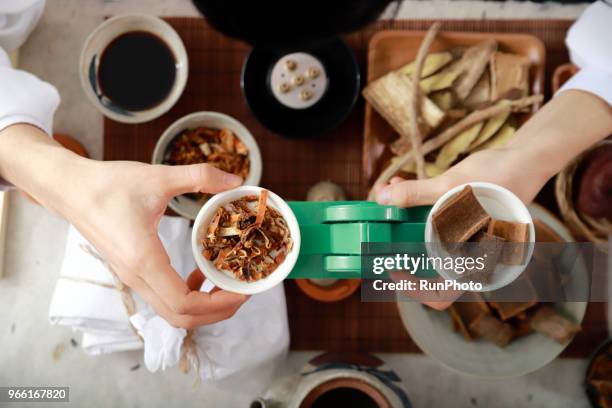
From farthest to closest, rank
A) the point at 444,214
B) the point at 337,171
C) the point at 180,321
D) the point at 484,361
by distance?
1. the point at 337,171
2. the point at 484,361
3. the point at 180,321
4. the point at 444,214

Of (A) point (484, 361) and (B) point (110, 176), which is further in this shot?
(A) point (484, 361)

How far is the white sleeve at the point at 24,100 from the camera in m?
0.75

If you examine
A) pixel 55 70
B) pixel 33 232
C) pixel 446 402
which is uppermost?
pixel 55 70

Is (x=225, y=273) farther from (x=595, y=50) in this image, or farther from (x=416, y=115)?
(x=595, y=50)

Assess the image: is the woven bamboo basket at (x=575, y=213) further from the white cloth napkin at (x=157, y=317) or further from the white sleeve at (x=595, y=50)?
the white cloth napkin at (x=157, y=317)

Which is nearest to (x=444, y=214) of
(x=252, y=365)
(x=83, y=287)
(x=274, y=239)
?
(x=274, y=239)

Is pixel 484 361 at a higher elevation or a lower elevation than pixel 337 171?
lower

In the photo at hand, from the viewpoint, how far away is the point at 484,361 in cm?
87

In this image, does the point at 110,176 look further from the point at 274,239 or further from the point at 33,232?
the point at 33,232

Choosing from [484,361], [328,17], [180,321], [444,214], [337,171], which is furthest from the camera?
[337,171]

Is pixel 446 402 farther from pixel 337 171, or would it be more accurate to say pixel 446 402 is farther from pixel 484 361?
pixel 337 171

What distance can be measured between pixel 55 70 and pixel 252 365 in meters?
0.74

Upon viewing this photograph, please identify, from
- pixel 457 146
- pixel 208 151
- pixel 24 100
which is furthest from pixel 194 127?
pixel 457 146

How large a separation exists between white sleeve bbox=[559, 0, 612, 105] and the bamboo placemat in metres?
0.17
